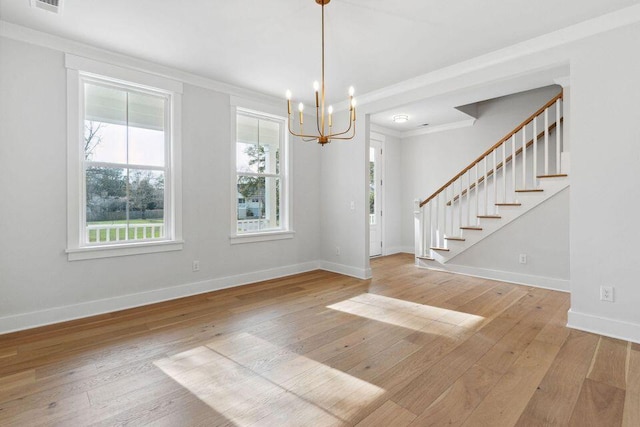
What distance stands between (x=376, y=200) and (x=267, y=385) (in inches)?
204

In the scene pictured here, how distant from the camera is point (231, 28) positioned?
2896mm

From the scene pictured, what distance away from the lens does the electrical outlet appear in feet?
9.03

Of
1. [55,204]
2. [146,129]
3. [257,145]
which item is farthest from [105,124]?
[257,145]

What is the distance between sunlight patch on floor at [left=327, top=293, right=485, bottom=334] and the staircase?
6.63 feet

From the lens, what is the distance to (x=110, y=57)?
3352mm

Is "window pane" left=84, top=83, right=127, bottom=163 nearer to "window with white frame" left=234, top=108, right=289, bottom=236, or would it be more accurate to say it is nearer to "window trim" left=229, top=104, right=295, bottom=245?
"window trim" left=229, top=104, right=295, bottom=245

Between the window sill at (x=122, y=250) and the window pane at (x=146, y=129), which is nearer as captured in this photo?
the window sill at (x=122, y=250)

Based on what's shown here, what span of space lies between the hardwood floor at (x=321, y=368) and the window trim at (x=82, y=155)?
68 centimetres

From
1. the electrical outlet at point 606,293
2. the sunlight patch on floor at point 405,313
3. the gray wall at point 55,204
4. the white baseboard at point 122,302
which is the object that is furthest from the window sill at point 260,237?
the electrical outlet at point 606,293

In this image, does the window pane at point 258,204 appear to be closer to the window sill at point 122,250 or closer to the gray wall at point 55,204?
the gray wall at point 55,204

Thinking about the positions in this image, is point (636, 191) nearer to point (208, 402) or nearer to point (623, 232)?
point (623, 232)

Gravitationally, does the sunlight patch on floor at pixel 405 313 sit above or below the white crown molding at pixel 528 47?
below

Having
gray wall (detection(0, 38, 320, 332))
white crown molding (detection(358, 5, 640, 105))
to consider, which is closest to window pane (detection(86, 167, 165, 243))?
gray wall (detection(0, 38, 320, 332))

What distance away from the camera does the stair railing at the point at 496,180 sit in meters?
4.57
